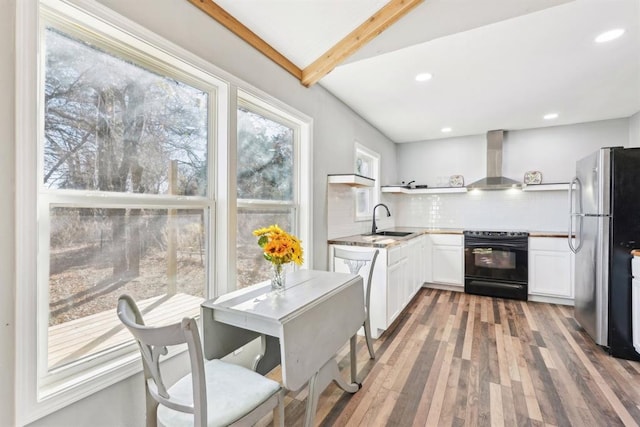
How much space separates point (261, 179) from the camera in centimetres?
236

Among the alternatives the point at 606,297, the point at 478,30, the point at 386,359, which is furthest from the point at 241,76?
the point at 606,297

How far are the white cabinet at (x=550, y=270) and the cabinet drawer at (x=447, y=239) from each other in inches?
35.0

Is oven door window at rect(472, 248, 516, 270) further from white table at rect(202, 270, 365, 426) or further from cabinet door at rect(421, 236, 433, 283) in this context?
white table at rect(202, 270, 365, 426)

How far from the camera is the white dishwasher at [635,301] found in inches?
91.9

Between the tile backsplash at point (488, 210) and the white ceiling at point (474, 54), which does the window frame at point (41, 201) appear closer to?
the white ceiling at point (474, 54)

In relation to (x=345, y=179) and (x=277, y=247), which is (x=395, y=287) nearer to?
(x=345, y=179)

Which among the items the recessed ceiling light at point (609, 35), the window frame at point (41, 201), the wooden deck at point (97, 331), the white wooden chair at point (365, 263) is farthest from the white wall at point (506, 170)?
the window frame at point (41, 201)

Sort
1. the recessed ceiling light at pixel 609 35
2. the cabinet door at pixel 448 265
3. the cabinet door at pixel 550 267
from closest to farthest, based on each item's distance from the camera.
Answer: the recessed ceiling light at pixel 609 35, the cabinet door at pixel 550 267, the cabinet door at pixel 448 265

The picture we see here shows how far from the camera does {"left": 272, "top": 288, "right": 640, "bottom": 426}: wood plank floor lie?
1.75m

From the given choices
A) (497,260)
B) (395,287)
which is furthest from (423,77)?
(497,260)

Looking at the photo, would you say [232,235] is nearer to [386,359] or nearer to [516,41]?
[386,359]

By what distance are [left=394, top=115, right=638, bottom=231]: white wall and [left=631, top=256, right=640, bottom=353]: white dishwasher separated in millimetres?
2161

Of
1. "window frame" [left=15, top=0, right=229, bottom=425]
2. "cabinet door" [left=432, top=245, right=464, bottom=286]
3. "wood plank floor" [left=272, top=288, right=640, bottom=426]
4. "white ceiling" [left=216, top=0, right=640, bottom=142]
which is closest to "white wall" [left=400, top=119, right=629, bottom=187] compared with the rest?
"white ceiling" [left=216, top=0, right=640, bottom=142]

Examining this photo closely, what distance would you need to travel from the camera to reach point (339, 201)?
337cm
